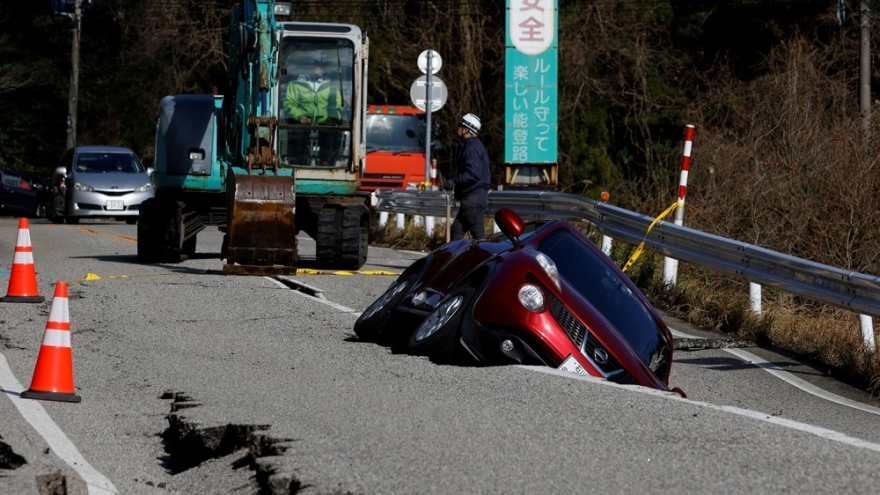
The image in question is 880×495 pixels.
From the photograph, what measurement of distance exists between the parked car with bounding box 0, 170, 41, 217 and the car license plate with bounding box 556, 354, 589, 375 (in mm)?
32141

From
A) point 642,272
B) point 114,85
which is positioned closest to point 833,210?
point 642,272

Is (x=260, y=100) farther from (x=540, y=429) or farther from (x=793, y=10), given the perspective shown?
(x=793, y=10)

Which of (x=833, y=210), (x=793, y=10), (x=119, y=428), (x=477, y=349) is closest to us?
(x=119, y=428)

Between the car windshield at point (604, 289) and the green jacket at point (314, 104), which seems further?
the green jacket at point (314, 104)

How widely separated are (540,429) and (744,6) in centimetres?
3717

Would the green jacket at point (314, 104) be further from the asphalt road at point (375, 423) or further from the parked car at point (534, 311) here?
the parked car at point (534, 311)

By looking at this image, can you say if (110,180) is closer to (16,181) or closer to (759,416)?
(16,181)

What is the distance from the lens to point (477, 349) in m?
8.12

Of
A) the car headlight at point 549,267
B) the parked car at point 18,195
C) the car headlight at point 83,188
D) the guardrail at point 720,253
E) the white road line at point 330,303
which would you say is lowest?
the parked car at point 18,195

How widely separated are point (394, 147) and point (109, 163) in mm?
6374

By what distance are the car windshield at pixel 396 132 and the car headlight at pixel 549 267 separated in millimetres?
22876

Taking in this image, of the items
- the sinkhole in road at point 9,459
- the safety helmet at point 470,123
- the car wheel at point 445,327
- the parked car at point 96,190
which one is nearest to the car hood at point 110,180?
the parked car at point 96,190

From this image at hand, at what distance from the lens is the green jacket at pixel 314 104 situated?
712 inches

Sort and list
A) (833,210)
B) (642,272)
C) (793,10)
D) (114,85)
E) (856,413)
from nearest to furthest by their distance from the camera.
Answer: (856,413) → (642,272) → (833,210) → (793,10) → (114,85)
